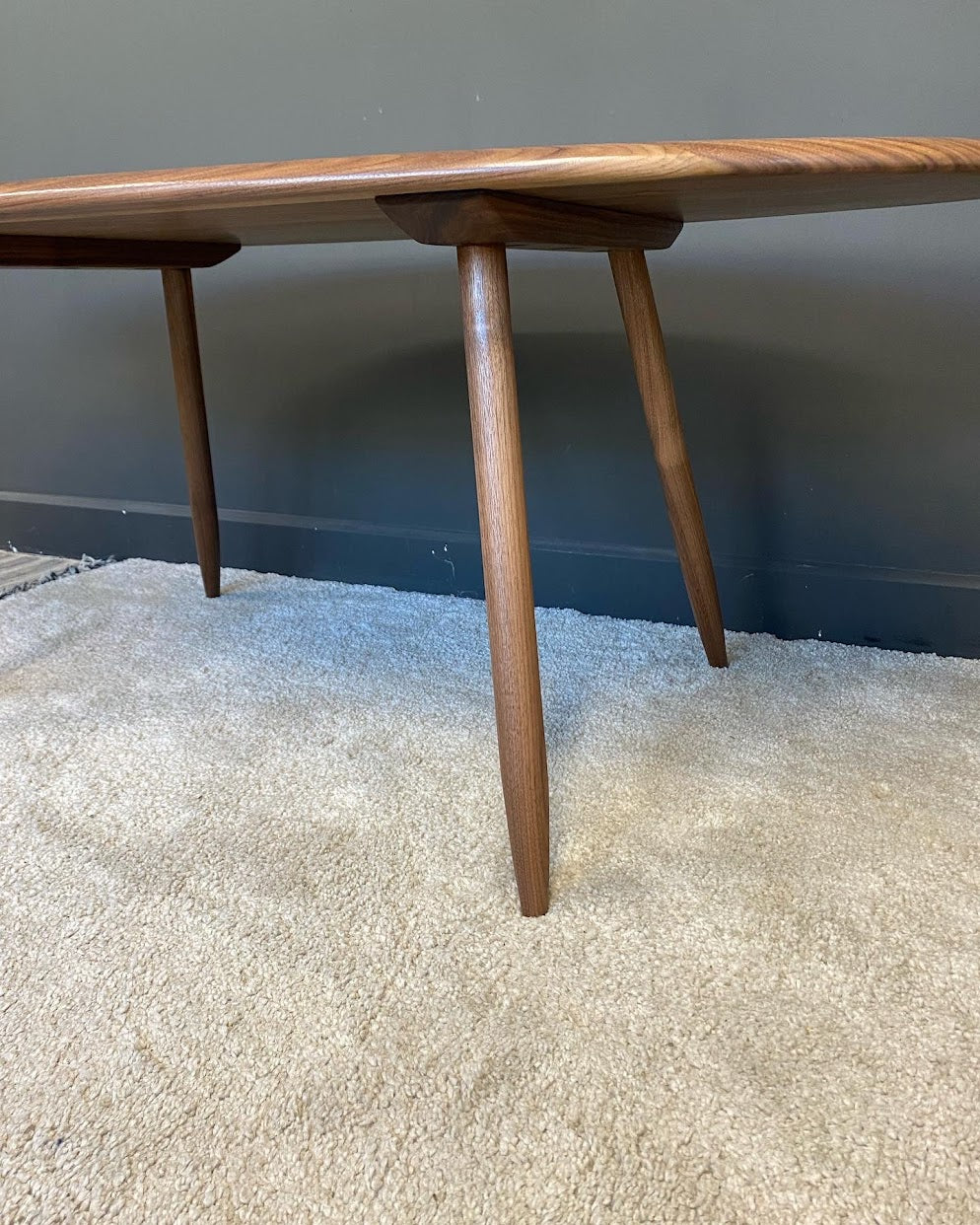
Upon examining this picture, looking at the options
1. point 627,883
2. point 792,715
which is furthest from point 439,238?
point 792,715

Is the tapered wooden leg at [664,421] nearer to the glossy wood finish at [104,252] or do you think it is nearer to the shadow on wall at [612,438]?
the shadow on wall at [612,438]

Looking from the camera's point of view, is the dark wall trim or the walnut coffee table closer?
the walnut coffee table

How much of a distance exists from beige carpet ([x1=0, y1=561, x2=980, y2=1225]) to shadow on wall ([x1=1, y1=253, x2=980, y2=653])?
149mm

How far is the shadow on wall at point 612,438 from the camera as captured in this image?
39.1 inches

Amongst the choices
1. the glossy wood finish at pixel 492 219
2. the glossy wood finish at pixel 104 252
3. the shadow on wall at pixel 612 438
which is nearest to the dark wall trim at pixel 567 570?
the shadow on wall at pixel 612 438

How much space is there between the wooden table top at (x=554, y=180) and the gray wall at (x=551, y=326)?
1.15ft

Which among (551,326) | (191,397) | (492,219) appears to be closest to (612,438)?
(551,326)

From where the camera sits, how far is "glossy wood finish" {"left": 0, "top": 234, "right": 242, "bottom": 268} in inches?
34.6

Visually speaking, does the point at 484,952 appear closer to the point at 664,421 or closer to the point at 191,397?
the point at 664,421

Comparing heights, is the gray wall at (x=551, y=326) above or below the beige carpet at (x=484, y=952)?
above

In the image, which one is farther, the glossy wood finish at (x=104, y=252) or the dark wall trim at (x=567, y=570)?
the dark wall trim at (x=567, y=570)

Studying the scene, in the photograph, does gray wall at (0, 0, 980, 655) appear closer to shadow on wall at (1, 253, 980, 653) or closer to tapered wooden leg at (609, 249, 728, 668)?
shadow on wall at (1, 253, 980, 653)

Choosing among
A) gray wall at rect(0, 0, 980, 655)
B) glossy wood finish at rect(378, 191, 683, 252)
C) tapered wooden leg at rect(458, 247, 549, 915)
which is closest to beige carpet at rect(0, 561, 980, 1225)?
tapered wooden leg at rect(458, 247, 549, 915)

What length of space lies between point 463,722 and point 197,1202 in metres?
0.50
